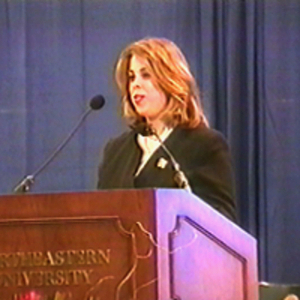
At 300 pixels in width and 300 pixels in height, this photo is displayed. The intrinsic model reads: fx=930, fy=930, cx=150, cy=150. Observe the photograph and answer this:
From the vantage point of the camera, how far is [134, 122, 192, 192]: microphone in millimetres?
2211

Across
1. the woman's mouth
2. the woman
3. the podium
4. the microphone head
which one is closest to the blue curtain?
the woman

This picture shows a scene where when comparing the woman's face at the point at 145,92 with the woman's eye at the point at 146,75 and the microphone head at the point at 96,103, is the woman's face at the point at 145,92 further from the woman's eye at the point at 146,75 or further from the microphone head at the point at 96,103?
the microphone head at the point at 96,103

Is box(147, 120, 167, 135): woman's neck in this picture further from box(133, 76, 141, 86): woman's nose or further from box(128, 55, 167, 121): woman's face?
box(133, 76, 141, 86): woman's nose

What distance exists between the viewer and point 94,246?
1729mm

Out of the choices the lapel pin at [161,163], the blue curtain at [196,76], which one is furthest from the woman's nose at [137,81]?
the blue curtain at [196,76]

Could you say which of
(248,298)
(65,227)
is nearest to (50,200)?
(65,227)

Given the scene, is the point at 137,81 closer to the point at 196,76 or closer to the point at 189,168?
the point at 189,168

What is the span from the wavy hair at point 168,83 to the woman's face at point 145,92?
13 mm

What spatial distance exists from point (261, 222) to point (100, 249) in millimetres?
2140

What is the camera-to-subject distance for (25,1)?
4039 mm

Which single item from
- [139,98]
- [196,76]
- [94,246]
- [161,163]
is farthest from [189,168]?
[196,76]

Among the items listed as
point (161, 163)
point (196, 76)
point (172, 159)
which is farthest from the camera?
point (196, 76)

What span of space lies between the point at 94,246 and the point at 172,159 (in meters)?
0.67

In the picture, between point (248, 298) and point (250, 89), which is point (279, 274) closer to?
point (250, 89)
